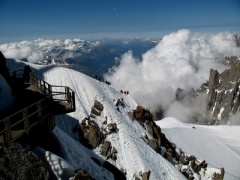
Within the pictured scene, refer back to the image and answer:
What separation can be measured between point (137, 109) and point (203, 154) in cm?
2247

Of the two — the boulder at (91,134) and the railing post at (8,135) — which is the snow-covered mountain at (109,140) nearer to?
the boulder at (91,134)

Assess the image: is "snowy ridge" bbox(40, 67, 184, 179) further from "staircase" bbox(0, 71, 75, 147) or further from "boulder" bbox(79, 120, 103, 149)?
"staircase" bbox(0, 71, 75, 147)

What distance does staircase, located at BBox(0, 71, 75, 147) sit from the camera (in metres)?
15.0

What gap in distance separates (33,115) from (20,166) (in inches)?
227

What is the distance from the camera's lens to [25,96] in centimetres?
2444

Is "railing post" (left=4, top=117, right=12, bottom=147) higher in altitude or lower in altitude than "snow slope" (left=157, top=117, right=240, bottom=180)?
higher

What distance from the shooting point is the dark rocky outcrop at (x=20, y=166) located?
13719 mm

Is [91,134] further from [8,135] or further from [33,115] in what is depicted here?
[8,135]

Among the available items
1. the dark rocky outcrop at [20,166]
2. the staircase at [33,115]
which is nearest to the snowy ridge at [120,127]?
the staircase at [33,115]

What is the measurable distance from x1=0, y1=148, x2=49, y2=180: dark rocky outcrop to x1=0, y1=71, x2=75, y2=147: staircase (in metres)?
0.84

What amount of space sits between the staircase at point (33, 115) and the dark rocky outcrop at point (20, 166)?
2.76 feet

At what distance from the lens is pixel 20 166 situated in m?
14.4

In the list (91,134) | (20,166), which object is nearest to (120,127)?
(91,134)

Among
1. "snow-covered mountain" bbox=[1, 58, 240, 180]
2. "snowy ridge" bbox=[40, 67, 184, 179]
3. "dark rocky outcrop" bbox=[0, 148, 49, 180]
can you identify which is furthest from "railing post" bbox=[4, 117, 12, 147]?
"snowy ridge" bbox=[40, 67, 184, 179]
